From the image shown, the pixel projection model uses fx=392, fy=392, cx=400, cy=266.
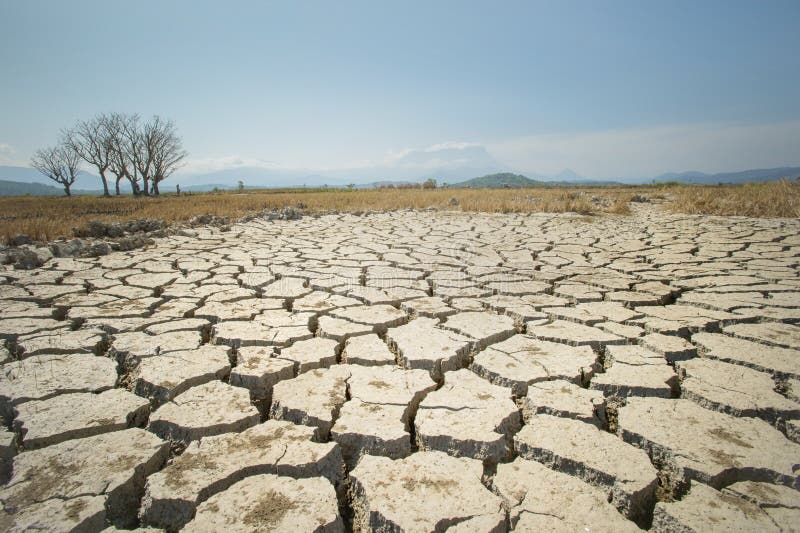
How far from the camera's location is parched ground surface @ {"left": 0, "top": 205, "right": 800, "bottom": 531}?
1.16m

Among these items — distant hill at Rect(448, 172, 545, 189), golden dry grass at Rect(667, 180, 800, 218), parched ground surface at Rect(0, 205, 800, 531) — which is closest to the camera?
parched ground surface at Rect(0, 205, 800, 531)

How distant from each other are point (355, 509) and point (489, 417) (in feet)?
1.99

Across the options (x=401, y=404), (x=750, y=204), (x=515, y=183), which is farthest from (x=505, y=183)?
(x=401, y=404)

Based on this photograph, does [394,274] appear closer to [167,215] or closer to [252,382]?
[252,382]

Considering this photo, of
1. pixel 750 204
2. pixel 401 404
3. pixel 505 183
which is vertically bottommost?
pixel 401 404

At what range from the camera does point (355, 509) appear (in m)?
1.22

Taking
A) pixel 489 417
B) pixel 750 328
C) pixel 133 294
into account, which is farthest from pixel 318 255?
pixel 750 328

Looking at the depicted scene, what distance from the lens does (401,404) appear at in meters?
1.63

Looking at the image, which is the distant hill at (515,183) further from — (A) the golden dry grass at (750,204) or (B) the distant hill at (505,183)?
(A) the golden dry grass at (750,204)

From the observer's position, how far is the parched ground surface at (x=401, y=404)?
116 centimetres

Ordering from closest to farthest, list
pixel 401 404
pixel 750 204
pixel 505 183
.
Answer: pixel 401 404 → pixel 750 204 → pixel 505 183

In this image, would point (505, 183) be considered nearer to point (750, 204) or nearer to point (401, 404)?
point (750, 204)

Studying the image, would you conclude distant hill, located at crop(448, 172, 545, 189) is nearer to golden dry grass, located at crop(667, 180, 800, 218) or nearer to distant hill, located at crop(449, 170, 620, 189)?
distant hill, located at crop(449, 170, 620, 189)

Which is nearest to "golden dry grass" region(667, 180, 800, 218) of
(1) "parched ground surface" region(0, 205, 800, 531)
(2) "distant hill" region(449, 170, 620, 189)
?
(1) "parched ground surface" region(0, 205, 800, 531)
